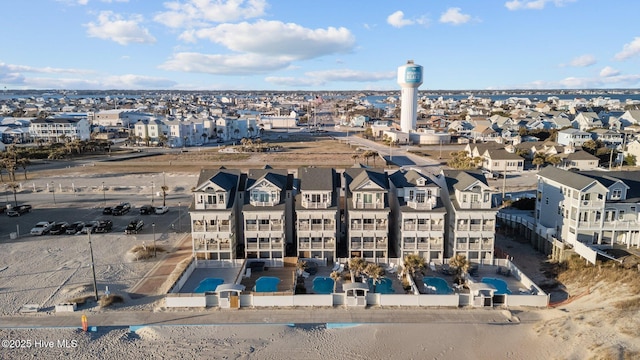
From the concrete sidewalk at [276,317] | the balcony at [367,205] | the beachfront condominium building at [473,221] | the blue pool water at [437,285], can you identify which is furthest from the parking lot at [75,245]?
the beachfront condominium building at [473,221]

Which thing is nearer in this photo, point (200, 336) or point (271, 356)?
point (271, 356)

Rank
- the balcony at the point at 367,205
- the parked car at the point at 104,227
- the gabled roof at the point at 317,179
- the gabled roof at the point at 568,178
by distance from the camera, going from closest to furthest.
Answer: the gabled roof at the point at 317,179 → the balcony at the point at 367,205 → the gabled roof at the point at 568,178 → the parked car at the point at 104,227

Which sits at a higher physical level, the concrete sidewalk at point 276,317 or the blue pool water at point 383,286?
the concrete sidewalk at point 276,317

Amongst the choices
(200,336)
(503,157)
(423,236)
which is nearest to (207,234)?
(200,336)

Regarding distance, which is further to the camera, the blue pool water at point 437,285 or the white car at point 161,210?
the white car at point 161,210

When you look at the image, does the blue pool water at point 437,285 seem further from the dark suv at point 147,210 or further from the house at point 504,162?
the house at point 504,162

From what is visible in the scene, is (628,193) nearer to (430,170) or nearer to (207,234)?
(207,234)

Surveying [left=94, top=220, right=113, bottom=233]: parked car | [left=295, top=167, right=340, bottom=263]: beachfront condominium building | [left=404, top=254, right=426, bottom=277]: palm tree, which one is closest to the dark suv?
[left=94, top=220, right=113, bottom=233]: parked car

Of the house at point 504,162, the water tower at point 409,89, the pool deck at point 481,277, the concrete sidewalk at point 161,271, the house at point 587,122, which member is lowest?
the pool deck at point 481,277
